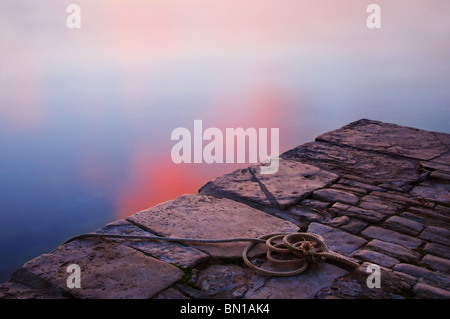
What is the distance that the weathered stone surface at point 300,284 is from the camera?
2.03 metres

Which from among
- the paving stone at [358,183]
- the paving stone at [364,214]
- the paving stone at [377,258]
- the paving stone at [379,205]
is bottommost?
the paving stone at [377,258]

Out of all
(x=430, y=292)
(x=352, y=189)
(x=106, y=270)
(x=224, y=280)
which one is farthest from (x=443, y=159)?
(x=106, y=270)

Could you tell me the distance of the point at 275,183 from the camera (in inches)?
130

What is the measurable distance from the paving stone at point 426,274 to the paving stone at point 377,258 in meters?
0.04

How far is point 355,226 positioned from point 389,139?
5.99 feet

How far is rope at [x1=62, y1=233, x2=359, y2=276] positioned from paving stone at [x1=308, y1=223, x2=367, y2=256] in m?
0.11

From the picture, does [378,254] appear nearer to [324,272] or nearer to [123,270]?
[324,272]

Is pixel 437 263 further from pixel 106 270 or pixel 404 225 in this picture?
pixel 106 270

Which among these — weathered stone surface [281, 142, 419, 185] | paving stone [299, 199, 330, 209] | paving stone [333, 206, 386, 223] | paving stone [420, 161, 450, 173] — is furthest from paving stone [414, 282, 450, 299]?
paving stone [420, 161, 450, 173]

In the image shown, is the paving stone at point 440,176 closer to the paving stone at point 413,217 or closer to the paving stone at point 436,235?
the paving stone at point 413,217

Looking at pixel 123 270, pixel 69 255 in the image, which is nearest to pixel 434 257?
pixel 123 270

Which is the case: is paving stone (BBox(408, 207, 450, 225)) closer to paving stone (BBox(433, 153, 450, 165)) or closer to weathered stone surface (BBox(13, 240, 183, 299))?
paving stone (BBox(433, 153, 450, 165))

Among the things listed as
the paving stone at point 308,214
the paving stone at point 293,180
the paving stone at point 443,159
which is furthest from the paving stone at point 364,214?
the paving stone at point 443,159

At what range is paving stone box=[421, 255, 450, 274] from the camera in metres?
2.26
